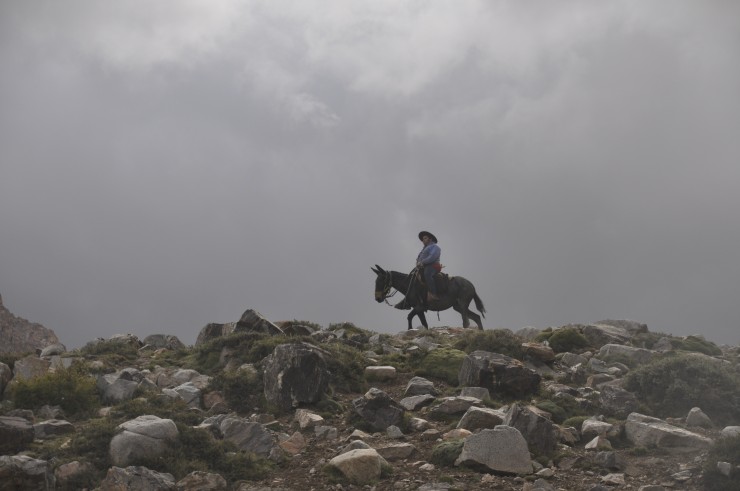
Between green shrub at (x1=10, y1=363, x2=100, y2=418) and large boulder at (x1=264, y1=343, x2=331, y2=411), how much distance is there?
3.62 meters

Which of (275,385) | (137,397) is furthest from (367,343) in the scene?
(137,397)

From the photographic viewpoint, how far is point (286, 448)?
11.0 m

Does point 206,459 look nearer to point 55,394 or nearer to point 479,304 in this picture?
point 55,394

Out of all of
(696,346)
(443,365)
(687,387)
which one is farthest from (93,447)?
(696,346)

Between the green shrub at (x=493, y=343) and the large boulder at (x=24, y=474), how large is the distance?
438 inches

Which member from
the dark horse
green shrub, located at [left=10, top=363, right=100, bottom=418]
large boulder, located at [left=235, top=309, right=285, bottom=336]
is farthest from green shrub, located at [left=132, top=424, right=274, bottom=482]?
the dark horse

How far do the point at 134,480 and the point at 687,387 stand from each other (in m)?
10.6

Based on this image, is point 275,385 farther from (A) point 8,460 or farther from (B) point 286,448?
(A) point 8,460

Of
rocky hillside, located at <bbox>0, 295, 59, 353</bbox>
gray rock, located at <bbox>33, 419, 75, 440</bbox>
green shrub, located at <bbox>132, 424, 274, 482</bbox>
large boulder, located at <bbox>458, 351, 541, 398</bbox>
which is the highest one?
rocky hillside, located at <bbox>0, 295, 59, 353</bbox>

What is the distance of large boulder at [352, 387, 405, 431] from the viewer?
11922mm

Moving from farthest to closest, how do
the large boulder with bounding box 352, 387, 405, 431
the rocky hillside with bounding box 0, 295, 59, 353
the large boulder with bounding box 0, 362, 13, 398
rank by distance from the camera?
1. the rocky hillside with bounding box 0, 295, 59, 353
2. the large boulder with bounding box 0, 362, 13, 398
3. the large boulder with bounding box 352, 387, 405, 431

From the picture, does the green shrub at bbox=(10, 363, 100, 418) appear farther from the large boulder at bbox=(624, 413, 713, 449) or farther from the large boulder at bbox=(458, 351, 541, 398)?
the large boulder at bbox=(624, 413, 713, 449)

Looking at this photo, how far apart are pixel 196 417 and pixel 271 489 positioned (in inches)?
126

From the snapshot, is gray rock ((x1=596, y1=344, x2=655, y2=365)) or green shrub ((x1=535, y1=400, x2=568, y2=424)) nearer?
green shrub ((x1=535, y1=400, x2=568, y2=424))
